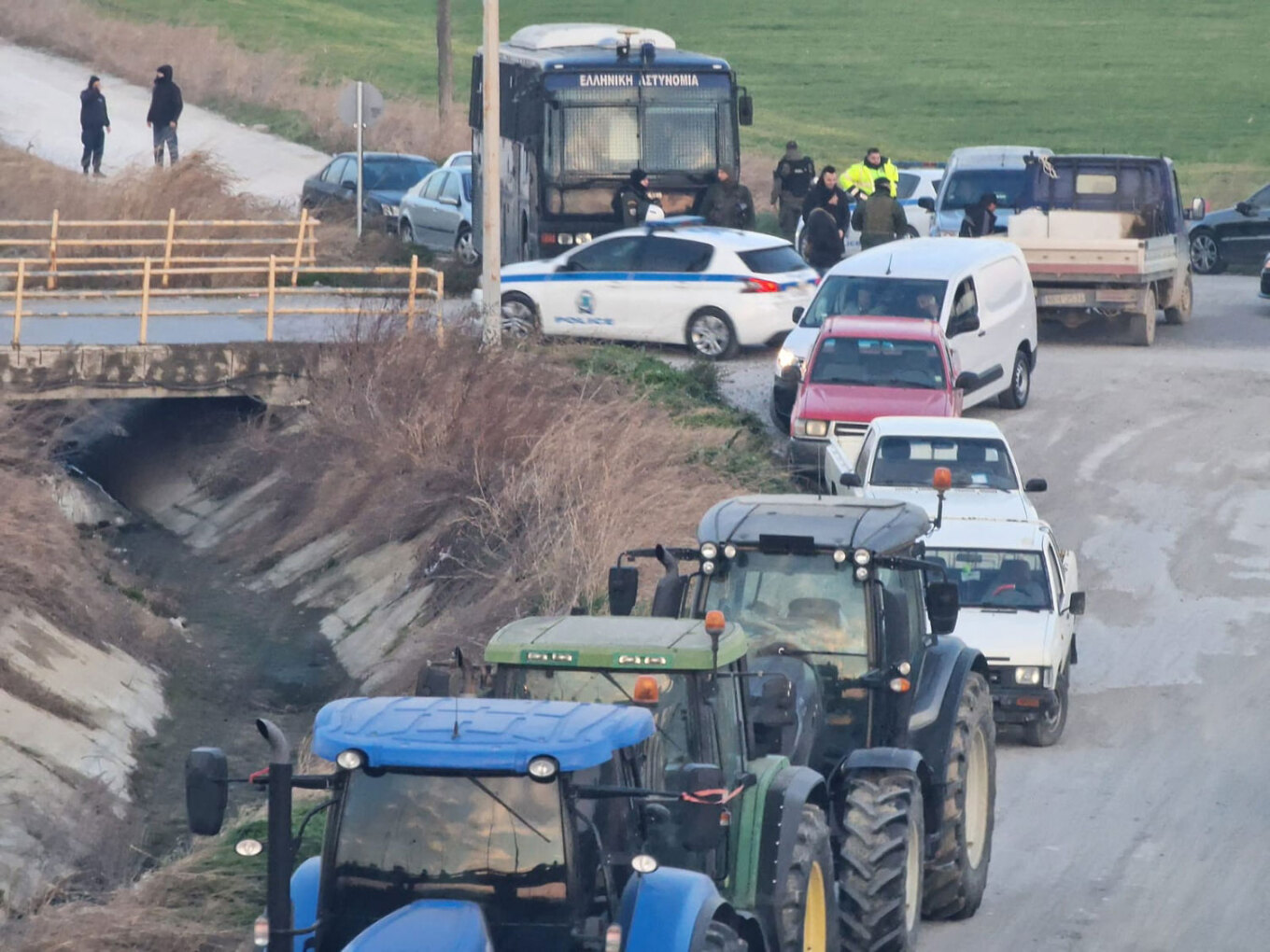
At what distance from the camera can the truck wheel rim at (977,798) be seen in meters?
11.0

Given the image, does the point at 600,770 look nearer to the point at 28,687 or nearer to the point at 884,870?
the point at 884,870

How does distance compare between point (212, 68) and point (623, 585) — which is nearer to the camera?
point (623, 585)

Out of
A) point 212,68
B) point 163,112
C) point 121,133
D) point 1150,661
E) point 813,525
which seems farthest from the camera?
point 212,68

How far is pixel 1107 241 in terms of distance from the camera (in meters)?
25.7

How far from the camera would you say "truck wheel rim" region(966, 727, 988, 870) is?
10961 millimetres

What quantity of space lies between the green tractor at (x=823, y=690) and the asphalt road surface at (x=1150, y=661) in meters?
0.85

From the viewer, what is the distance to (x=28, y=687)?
16828 millimetres

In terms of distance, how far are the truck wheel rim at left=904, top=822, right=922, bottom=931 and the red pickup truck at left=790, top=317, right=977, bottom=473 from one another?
9.87 metres

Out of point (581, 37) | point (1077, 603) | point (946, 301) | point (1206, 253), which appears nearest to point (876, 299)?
point (946, 301)

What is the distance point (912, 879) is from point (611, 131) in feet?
61.2

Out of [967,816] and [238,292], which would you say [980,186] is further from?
[967,816]

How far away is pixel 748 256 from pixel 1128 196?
631 centimetres

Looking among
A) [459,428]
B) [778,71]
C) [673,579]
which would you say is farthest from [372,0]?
[673,579]

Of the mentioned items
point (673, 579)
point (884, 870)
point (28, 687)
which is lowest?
point (28, 687)
